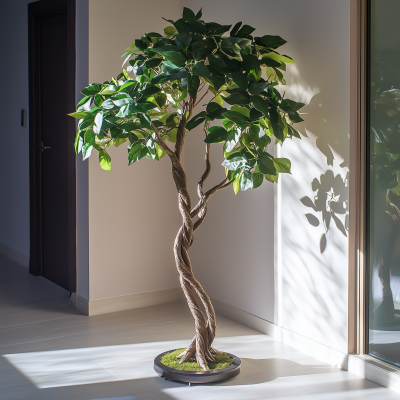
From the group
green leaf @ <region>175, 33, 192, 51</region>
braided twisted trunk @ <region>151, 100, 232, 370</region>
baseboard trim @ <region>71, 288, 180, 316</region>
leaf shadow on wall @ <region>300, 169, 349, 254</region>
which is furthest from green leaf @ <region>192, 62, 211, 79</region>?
baseboard trim @ <region>71, 288, 180, 316</region>

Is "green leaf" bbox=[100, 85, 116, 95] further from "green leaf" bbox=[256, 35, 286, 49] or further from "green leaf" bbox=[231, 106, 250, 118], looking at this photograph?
"green leaf" bbox=[256, 35, 286, 49]

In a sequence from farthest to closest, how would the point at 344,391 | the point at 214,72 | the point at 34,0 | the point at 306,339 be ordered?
the point at 34,0
the point at 306,339
the point at 344,391
the point at 214,72

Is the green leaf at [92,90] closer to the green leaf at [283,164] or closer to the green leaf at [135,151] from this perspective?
the green leaf at [135,151]

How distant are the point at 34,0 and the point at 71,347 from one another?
2.89 meters

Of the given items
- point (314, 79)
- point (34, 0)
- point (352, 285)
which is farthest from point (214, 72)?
point (34, 0)

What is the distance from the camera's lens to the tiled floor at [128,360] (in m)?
2.22

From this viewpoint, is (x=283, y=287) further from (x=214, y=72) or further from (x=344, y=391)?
(x=214, y=72)

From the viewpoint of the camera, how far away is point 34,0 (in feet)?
13.8

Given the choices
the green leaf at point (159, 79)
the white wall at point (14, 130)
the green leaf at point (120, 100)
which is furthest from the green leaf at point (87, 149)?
the white wall at point (14, 130)

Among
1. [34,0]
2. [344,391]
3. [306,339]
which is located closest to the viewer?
[344,391]

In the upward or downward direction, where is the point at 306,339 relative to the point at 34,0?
downward

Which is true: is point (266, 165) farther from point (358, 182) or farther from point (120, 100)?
point (120, 100)

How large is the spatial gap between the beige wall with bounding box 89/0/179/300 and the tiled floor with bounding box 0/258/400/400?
238 mm

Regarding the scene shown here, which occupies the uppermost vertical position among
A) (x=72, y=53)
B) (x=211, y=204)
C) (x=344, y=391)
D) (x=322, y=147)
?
(x=72, y=53)
